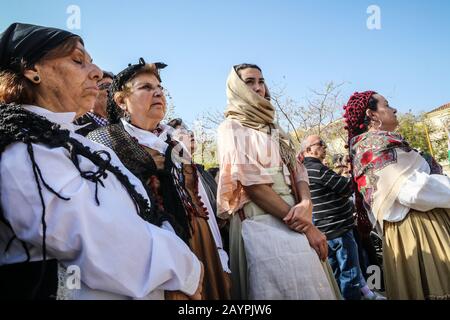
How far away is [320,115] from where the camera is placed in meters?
17.9

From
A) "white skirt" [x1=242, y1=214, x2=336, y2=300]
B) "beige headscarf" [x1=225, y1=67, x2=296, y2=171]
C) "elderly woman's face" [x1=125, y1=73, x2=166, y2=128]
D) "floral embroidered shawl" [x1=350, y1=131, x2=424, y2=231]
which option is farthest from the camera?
"floral embroidered shawl" [x1=350, y1=131, x2=424, y2=231]

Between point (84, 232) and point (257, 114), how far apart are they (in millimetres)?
1616

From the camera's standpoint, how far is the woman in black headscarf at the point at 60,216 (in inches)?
42.7

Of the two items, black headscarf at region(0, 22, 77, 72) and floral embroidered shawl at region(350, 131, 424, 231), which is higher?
black headscarf at region(0, 22, 77, 72)

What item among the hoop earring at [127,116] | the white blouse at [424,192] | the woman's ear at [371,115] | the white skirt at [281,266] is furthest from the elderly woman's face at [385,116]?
the hoop earring at [127,116]

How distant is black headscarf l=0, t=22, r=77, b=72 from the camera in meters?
1.38

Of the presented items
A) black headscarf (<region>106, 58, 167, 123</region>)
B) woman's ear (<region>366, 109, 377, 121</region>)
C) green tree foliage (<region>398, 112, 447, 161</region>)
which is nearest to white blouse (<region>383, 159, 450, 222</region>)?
woman's ear (<region>366, 109, 377, 121</region>)

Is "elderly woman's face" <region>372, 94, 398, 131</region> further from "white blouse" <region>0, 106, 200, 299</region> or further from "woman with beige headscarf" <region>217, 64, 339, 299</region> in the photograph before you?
"white blouse" <region>0, 106, 200, 299</region>

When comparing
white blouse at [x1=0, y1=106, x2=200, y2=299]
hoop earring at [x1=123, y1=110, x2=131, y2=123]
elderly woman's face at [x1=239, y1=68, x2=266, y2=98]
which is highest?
elderly woman's face at [x1=239, y1=68, x2=266, y2=98]

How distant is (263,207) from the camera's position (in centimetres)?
220

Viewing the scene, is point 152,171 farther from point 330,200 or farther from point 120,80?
point 330,200

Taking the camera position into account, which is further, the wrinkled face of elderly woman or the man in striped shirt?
the man in striped shirt

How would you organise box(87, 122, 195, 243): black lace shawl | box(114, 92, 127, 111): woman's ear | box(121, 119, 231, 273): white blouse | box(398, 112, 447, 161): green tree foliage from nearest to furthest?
box(87, 122, 195, 243): black lace shawl, box(121, 119, 231, 273): white blouse, box(114, 92, 127, 111): woman's ear, box(398, 112, 447, 161): green tree foliage

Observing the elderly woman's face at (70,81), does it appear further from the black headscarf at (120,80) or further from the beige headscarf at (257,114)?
the beige headscarf at (257,114)
